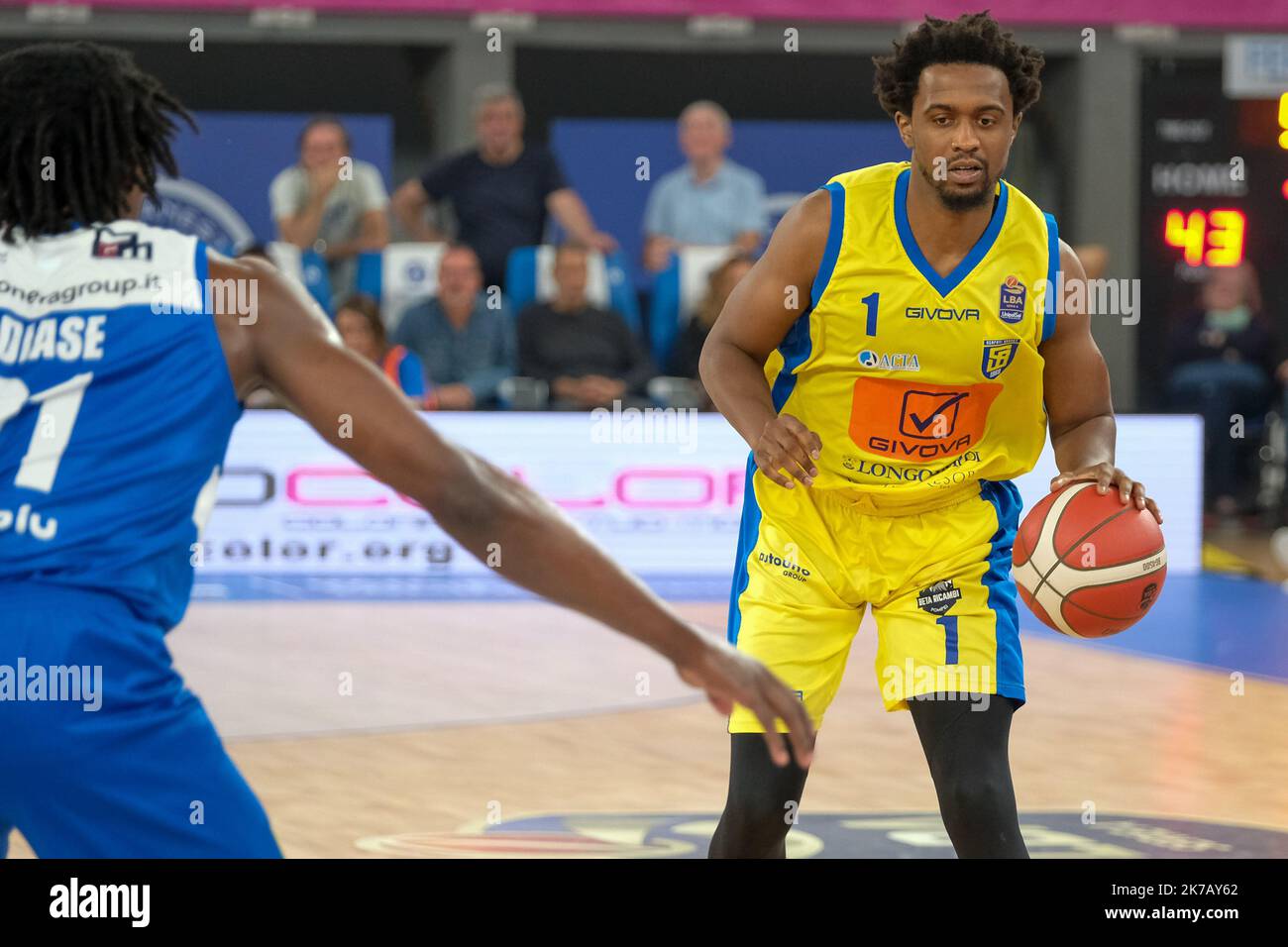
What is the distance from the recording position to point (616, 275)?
1180 cm

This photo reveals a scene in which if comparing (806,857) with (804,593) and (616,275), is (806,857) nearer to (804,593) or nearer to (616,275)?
(804,593)

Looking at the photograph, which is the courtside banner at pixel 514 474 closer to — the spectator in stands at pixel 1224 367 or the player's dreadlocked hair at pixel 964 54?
the spectator in stands at pixel 1224 367

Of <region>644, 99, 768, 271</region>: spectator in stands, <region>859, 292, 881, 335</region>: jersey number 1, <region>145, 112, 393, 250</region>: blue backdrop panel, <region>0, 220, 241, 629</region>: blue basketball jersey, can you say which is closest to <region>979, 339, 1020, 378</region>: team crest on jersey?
<region>859, 292, 881, 335</region>: jersey number 1

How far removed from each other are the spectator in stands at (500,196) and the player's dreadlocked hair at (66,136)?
9.38 m

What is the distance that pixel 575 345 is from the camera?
1130 centimetres

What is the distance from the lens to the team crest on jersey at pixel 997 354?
13.0 feet

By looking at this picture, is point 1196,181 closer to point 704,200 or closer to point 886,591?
point 704,200

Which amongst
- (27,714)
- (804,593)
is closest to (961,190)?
(804,593)

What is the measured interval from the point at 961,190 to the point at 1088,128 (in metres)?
11.2

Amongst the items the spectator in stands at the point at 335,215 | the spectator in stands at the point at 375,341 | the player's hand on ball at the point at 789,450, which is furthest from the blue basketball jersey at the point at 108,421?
the spectator in stands at the point at 335,215

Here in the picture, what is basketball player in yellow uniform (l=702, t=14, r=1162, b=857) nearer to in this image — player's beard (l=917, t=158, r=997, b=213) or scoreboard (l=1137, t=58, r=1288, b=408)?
player's beard (l=917, t=158, r=997, b=213)

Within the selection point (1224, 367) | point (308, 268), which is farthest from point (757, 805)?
point (1224, 367)

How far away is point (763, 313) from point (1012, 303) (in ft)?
1.67

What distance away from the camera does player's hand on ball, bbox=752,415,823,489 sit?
12.2ft
